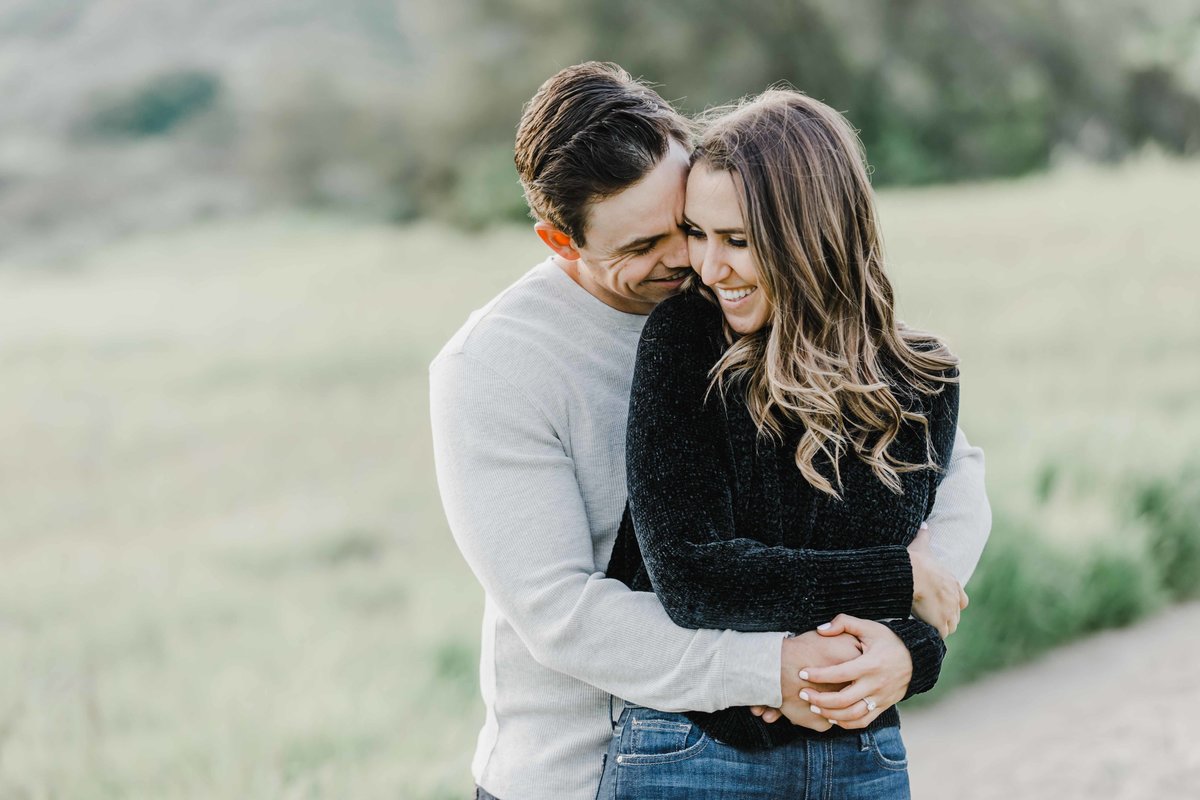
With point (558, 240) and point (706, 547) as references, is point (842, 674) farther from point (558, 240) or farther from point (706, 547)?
point (558, 240)

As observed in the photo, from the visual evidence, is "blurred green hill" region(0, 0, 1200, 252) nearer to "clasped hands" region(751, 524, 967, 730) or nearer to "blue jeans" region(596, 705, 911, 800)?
"blue jeans" region(596, 705, 911, 800)

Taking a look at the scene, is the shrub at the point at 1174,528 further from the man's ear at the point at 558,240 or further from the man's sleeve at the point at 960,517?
the man's ear at the point at 558,240

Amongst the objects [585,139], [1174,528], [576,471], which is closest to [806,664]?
[576,471]

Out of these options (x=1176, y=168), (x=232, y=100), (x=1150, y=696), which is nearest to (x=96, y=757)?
(x=1150, y=696)

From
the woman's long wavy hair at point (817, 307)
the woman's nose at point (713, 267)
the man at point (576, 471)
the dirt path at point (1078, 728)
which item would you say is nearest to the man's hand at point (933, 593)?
the man at point (576, 471)

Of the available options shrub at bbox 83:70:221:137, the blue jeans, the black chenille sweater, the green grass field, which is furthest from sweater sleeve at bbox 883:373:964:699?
shrub at bbox 83:70:221:137

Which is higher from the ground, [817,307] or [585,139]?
[585,139]

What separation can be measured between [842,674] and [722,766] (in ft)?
0.68

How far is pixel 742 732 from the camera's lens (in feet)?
4.96

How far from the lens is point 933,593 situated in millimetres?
1591

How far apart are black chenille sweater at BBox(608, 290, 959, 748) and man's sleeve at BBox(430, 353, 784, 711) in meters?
0.05

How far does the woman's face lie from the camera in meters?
1.61

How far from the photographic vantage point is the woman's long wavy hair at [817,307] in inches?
61.7

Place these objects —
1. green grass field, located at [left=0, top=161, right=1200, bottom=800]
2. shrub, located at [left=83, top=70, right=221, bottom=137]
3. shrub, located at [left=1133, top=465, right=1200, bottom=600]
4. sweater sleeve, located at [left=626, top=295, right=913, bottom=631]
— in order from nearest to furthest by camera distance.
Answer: sweater sleeve, located at [left=626, top=295, right=913, bottom=631] < green grass field, located at [left=0, top=161, right=1200, bottom=800] < shrub, located at [left=1133, top=465, right=1200, bottom=600] < shrub, located at [left=83, top=70, right=221, bottom=137]
